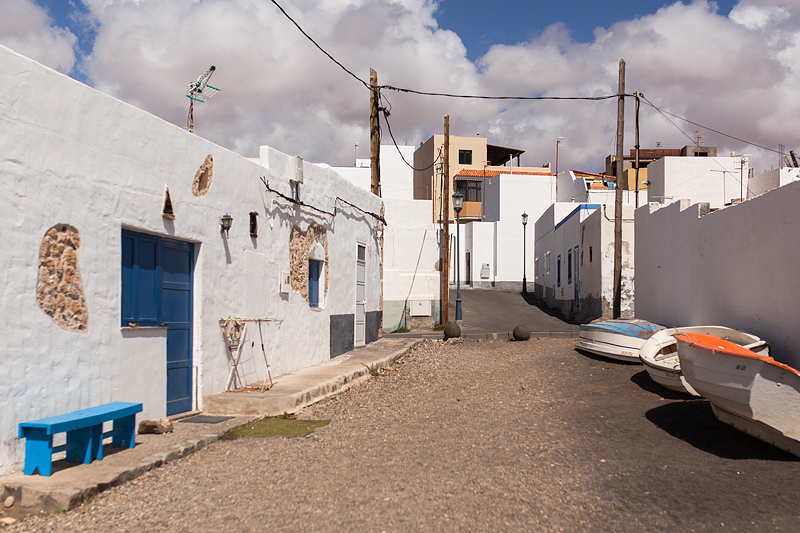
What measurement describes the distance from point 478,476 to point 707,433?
10.4 feet

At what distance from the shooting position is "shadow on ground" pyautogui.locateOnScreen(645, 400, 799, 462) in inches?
245

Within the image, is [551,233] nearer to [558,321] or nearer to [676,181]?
[676,181]

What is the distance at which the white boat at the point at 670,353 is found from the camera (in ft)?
28.6

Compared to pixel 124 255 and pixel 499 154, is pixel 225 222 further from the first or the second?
pixel 499 154

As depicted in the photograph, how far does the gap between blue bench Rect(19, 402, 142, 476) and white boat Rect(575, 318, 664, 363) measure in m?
9.02

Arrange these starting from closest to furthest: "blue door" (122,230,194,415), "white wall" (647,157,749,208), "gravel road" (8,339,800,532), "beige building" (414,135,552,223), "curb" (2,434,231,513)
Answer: "gravel road" (8,339,800,532) → "curb" (2,434,231,513) → "blue door" (122,230,194,415) → "white wall" (647,157,749,208) → "beige building" (414,135,552,223)

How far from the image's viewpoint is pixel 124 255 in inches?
265

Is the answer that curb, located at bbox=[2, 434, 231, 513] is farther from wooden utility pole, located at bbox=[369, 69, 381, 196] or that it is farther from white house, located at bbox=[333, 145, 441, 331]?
white house, located at bbox=[333, 145, 441, 331]

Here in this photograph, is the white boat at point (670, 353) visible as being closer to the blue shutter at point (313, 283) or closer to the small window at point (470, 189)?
the blue shutter at point (313, 283)

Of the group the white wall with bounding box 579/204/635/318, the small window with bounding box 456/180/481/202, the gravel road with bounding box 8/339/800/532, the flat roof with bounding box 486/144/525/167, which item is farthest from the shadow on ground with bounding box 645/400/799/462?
the flat roof with bounding box 486/144/525/167

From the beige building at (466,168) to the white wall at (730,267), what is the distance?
3138 cm

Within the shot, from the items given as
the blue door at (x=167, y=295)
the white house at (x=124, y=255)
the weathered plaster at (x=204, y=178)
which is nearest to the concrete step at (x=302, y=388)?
the white house at (x=124, y=255)

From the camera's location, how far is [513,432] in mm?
7055

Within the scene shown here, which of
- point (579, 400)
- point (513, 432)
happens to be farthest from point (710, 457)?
point (579, 400)
